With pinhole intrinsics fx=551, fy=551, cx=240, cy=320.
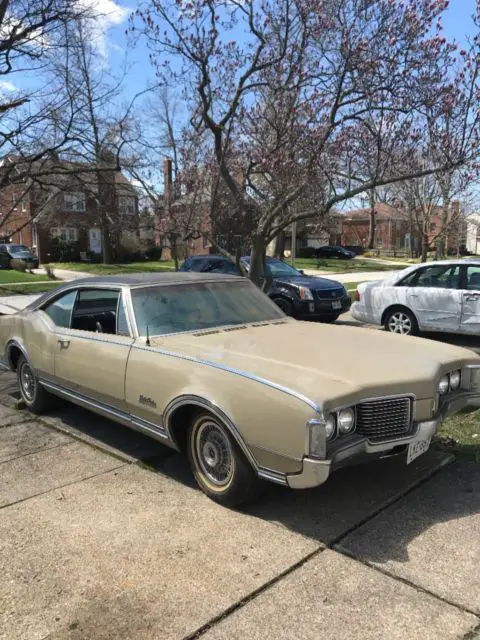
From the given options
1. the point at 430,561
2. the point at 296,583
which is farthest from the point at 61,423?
the point at 430,561

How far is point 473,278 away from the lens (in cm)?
888

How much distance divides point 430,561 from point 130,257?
4230 cm

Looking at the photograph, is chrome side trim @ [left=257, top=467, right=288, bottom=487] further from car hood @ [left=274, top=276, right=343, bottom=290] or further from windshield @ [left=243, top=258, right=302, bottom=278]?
windshield @ [left=243, top=258, right=302, bottom=278]

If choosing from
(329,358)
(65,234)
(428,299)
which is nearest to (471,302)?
(428,299)

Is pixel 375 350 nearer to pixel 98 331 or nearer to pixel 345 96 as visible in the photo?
pixel 98 331

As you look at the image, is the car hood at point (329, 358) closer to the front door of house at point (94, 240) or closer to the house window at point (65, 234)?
the house window at point (65, 234)

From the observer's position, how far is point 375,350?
3.90 m

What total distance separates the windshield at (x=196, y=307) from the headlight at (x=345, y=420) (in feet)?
5.39

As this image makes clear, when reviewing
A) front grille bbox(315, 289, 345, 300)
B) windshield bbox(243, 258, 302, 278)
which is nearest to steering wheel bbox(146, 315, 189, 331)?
front grille bbox(315, 289, 345, 300)

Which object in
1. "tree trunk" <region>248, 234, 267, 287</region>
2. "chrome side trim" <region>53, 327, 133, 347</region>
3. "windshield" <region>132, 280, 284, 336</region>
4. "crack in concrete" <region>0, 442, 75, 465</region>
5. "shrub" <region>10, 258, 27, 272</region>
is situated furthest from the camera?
"shrub" <region>10, 258, 27, 272</region>

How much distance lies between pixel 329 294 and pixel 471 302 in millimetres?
3340

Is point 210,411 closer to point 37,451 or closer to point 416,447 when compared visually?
point 416,447

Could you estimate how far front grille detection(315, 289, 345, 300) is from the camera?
1139 centimetres

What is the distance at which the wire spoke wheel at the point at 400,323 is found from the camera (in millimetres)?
9539
